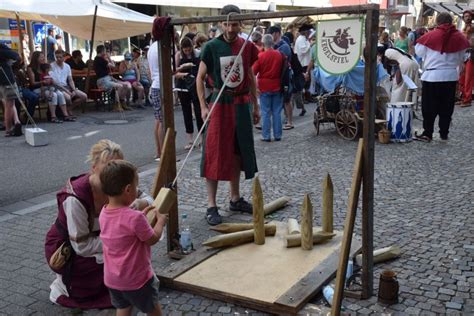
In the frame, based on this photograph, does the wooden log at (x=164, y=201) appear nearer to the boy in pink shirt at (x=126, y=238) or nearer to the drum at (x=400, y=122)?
the boy in pink shirt at (x=126, y=238)

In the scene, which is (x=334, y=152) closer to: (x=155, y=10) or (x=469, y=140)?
(x=469, y=140)

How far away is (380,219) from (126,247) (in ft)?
9.55

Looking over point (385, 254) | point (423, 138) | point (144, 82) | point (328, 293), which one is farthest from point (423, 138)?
point (144, 82)

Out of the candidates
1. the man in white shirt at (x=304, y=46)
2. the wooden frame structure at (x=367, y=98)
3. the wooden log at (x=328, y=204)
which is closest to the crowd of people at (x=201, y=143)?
the wooden frame structure at (x=367, y=98)

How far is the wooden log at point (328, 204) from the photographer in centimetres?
391

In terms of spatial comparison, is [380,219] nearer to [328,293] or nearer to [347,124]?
[328,293]

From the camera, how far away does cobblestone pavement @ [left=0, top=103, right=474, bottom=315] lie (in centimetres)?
342

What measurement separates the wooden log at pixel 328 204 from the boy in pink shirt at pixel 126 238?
1.50 m

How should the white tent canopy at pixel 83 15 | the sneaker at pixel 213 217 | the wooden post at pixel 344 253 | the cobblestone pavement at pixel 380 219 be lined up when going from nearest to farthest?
the wooden post at pixel 344 253 < the cobblestone pavement at pixel 380 219 < the sneaker at pixel 213 217 < the white tent canopy at pixel 83 15

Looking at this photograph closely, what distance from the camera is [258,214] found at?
4.11 metres

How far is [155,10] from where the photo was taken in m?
20.3

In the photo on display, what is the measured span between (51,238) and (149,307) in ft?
3.05

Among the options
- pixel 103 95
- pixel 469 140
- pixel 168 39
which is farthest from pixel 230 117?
pixel 103 95

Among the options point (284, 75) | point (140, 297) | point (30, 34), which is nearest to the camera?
point (140, 297)
